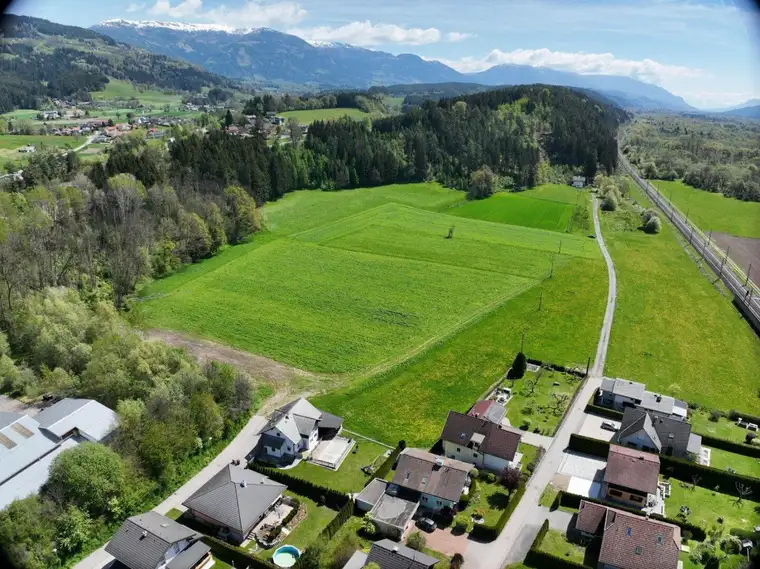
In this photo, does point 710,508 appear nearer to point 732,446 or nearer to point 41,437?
point 732,446

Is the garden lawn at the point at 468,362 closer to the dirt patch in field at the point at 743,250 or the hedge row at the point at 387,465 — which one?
the hedge row at the point at 387,465

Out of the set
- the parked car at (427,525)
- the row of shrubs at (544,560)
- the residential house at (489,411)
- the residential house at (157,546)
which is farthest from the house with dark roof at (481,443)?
the residential house at (157,546)

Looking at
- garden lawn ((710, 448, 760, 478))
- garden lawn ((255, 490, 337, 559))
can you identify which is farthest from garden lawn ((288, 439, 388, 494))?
garden lawn ((710, 448, 760, 478))

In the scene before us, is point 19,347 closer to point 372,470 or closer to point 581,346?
point 372,470

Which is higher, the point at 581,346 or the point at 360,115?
the point at 360,115

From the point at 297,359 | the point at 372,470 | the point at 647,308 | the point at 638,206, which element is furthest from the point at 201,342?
the point at 638,206

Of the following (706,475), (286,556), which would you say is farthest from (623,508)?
(286,556)
